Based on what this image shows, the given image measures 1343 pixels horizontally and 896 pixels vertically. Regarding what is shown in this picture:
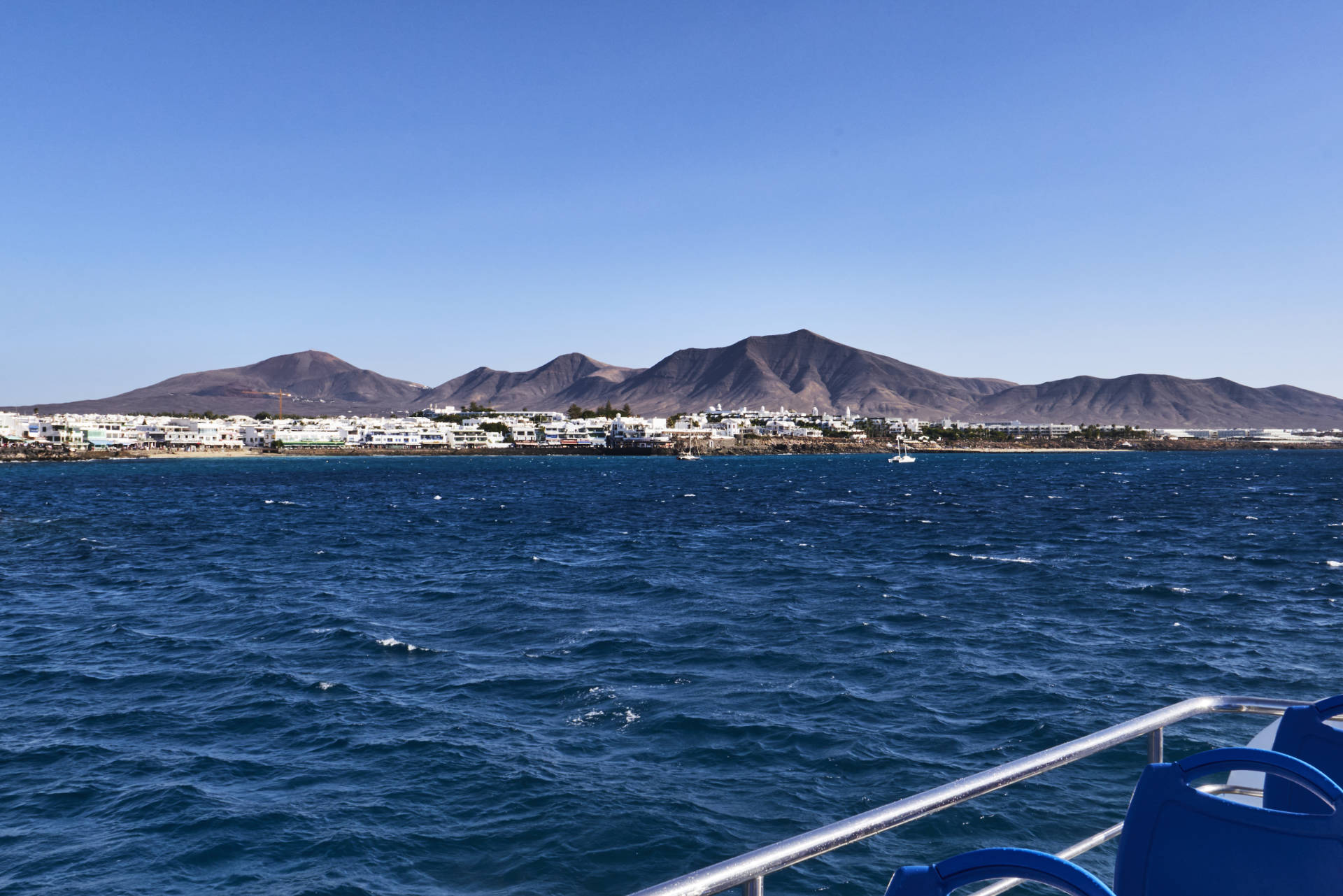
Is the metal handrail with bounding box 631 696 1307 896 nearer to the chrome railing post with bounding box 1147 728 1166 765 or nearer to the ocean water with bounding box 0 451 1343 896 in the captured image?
the chrome railing post with bounding box 1147 728 1166 765

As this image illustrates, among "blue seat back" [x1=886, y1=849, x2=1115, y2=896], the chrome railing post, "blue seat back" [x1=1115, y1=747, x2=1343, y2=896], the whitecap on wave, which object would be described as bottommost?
the whitecap on wave

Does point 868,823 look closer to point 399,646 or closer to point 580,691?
point 580,691

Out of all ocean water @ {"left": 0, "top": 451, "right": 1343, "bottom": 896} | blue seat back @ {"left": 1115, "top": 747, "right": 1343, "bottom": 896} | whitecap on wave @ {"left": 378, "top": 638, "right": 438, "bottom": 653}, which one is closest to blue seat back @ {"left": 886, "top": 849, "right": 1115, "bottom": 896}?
blue seat back @ {"left": 1115, "top": 747, "right": 1343, "bottom": 896}

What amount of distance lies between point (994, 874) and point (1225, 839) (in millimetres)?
1341

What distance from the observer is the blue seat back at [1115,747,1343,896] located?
8.79ft

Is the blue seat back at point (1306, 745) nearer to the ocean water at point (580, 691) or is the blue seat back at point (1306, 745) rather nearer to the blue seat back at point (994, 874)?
the blue seat back at point (994, 874)

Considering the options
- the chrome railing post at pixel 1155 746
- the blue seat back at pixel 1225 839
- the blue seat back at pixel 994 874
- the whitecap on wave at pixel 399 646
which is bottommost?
the whitecap on wave at pixel 399 646

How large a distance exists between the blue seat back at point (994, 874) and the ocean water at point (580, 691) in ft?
30.5

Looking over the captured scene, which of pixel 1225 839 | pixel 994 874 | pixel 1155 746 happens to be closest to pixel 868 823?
pixel 994 874

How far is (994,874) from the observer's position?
1980 mm

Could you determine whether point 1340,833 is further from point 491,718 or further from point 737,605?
point 737,605

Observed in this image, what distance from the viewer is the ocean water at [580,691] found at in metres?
11.4

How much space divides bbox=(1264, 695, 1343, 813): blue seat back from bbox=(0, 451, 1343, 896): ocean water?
7.23 meters

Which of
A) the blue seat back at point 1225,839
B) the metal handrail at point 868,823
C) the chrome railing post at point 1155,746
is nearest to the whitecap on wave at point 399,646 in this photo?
the chrome railing post at point 1155,746
